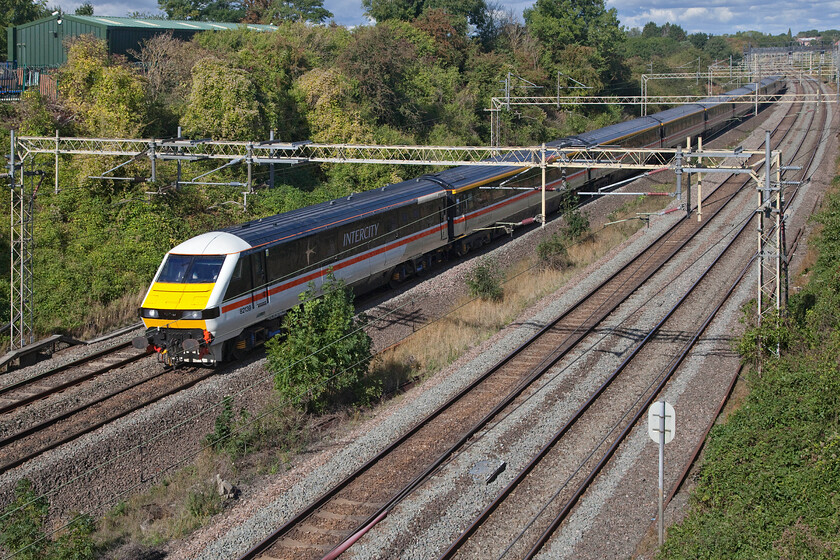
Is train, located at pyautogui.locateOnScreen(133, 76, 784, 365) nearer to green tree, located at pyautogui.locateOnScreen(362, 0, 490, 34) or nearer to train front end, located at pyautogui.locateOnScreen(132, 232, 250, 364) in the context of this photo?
train front end, located at pyautogui.locateOnScreen(132, 232, 250, 364)

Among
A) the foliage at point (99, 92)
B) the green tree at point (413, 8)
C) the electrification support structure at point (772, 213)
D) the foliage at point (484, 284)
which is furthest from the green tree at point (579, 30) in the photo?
the electrification support structure at point (772, 213)

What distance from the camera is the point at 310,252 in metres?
20.1

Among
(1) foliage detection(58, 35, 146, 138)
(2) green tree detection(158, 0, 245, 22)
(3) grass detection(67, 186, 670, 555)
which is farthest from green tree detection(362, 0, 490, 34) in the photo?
(3) grass detection(67, 186, 670, 555)

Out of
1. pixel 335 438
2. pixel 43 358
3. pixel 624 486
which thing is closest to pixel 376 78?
pixel 43 358

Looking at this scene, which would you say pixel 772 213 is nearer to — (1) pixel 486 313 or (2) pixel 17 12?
(1) pixel 486 313

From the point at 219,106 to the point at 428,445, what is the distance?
78.8 ft

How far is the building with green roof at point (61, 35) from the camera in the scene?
3959 centimetres

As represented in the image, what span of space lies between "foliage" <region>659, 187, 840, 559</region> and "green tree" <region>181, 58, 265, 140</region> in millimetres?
23823

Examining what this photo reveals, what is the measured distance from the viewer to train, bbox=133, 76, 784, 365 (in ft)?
56.9

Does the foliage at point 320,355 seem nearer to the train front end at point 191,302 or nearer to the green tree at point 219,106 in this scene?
the train front end at point 191,302

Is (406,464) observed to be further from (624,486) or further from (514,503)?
(624,486)

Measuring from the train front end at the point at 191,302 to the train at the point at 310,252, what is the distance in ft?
0.07

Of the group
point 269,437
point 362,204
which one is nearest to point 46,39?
point 362,204

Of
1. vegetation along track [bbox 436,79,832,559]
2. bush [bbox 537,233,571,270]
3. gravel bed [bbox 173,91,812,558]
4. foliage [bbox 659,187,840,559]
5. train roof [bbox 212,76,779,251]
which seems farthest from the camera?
bush [bbox 537,233,571,270]
